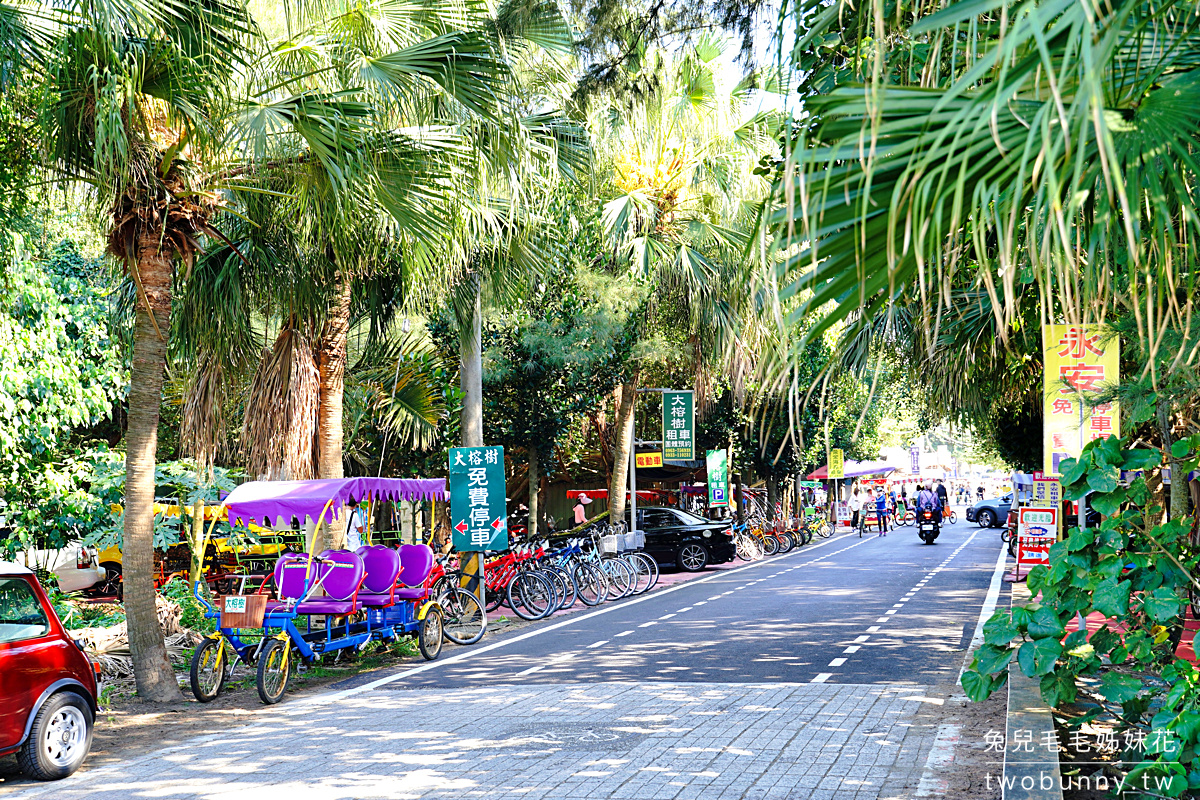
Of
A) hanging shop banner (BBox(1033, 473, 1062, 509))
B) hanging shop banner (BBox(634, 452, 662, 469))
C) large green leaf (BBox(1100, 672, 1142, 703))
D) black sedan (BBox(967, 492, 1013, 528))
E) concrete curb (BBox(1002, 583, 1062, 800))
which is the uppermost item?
hanging shop banner (BBox(634, 452, 662, 469))

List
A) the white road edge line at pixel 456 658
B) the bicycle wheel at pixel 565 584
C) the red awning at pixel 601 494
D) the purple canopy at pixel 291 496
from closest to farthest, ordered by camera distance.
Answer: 1. the white road edge line at pixel 456 658
2. the purple canopy at pixel 291 496
3. the bicycle wheel at pixel 565 584
4. the red awning at pixel 601 494

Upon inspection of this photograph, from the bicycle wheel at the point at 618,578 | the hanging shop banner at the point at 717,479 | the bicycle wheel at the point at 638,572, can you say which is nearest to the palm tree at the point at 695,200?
the bicycle wheel at the point at 638,572

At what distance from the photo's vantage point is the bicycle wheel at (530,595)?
15.7 metres

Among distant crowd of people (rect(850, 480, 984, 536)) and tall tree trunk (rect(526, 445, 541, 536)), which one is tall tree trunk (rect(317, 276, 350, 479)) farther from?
distant crowd of people (rect(850, 480, 984, 536))

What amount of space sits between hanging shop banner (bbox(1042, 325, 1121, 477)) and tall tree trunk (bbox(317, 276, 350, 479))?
28.0 feet

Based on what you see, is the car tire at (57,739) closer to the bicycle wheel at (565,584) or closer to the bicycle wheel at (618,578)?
the bicycle wheel at (565,584)

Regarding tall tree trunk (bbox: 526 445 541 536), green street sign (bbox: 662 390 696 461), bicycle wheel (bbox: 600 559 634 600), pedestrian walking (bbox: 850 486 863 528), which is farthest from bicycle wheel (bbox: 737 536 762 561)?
pedestrian walking (bbox: 850 486 863 528)

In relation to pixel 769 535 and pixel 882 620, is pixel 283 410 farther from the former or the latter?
pixel 769 535

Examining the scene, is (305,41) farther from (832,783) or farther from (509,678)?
(832,783)

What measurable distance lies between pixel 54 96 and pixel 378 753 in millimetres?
→ 5852

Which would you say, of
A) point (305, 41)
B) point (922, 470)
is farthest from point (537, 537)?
point (922, 470)

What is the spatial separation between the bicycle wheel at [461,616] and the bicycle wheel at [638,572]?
5306mm

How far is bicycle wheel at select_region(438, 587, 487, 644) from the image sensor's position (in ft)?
44.0

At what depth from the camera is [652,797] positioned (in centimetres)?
603
